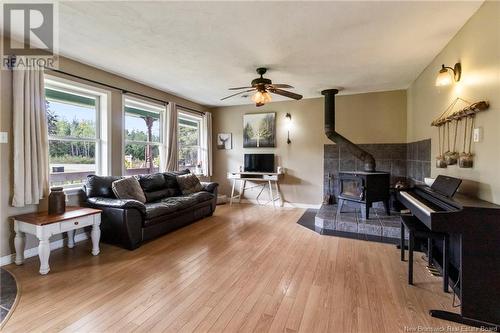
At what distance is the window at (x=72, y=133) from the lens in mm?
3186

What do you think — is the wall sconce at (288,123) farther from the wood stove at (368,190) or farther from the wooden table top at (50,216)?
the wooden table top at (50,216)

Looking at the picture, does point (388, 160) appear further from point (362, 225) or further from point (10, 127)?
point (10, 127)

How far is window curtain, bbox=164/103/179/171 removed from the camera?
482cm

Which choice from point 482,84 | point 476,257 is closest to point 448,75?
point 482,84

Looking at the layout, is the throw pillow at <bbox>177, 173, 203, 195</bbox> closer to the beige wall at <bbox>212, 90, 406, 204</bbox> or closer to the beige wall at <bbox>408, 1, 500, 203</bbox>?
the beige wall at <bbox>212, 90, 406, 204</bbox>

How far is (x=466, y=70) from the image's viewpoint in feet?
7.68

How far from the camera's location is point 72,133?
342 cm

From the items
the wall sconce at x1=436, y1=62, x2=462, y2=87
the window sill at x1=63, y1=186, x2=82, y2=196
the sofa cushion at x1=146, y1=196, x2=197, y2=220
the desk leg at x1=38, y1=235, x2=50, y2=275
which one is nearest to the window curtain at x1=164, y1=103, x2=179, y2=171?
the sofa cushion at x1=146, y1=196, x2=197, y2=220

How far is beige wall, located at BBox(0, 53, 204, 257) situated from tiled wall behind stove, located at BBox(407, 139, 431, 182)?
460cm

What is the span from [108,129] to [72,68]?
911mm

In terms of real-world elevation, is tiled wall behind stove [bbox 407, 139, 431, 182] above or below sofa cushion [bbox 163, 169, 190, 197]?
above

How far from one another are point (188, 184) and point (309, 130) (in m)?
2.86

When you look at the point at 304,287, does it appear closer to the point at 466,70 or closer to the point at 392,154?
the point at 466,70


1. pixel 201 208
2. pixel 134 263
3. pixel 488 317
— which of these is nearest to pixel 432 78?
pixel 488 317
